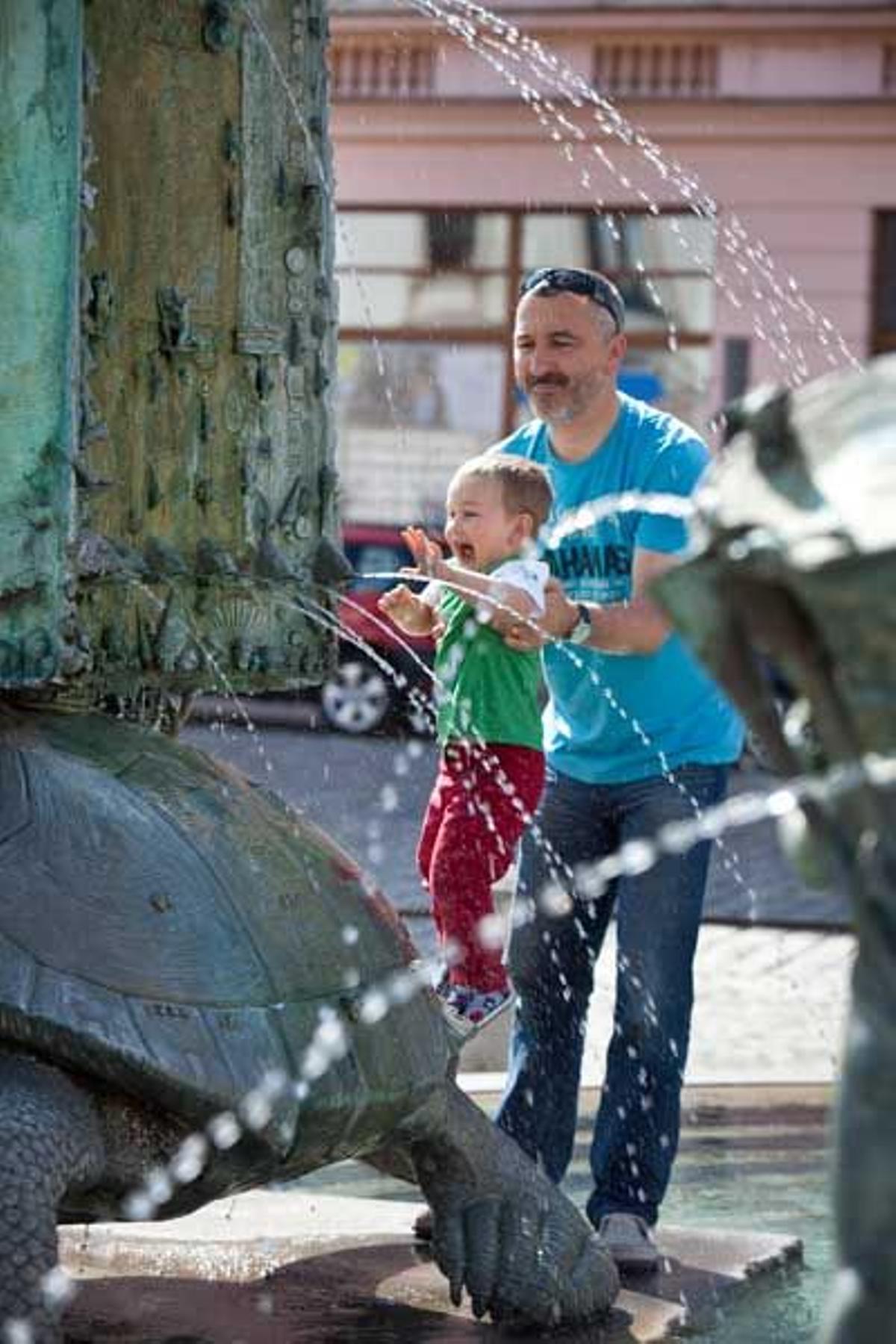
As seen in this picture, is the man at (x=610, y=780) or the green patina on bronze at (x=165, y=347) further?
the man at (x=610, y=780)

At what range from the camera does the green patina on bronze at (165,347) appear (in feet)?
16.7

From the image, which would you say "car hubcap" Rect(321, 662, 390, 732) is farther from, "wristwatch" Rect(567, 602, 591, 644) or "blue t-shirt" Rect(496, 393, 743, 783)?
"wristwatch" Rect(567, 602, 591, 644)

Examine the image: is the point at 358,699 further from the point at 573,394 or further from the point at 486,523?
the point at 486,523

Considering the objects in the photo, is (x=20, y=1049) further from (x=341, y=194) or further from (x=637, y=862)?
(x=341, y=194)

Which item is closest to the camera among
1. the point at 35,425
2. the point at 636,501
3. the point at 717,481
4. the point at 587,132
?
the point at 717,481

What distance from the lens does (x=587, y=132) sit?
2352 cm

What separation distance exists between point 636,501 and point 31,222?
1324 mm

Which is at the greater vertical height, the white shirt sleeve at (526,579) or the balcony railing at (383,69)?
the balcony railing at (383,69)

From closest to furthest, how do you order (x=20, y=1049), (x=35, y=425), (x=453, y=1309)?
(x=20, y=1049), (x=35, y=425), (x=453, y=1309)

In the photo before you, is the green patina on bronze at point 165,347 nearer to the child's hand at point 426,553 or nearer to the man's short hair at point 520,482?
the child's hand at point 426,553

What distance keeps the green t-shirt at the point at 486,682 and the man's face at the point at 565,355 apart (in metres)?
0.44

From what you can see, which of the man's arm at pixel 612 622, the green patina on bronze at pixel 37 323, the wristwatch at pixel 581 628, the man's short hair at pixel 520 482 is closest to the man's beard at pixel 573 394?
the man's short hair at pixel 520 482

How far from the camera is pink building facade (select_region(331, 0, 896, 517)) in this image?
892 inches

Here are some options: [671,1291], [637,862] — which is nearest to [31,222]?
[637,862]
